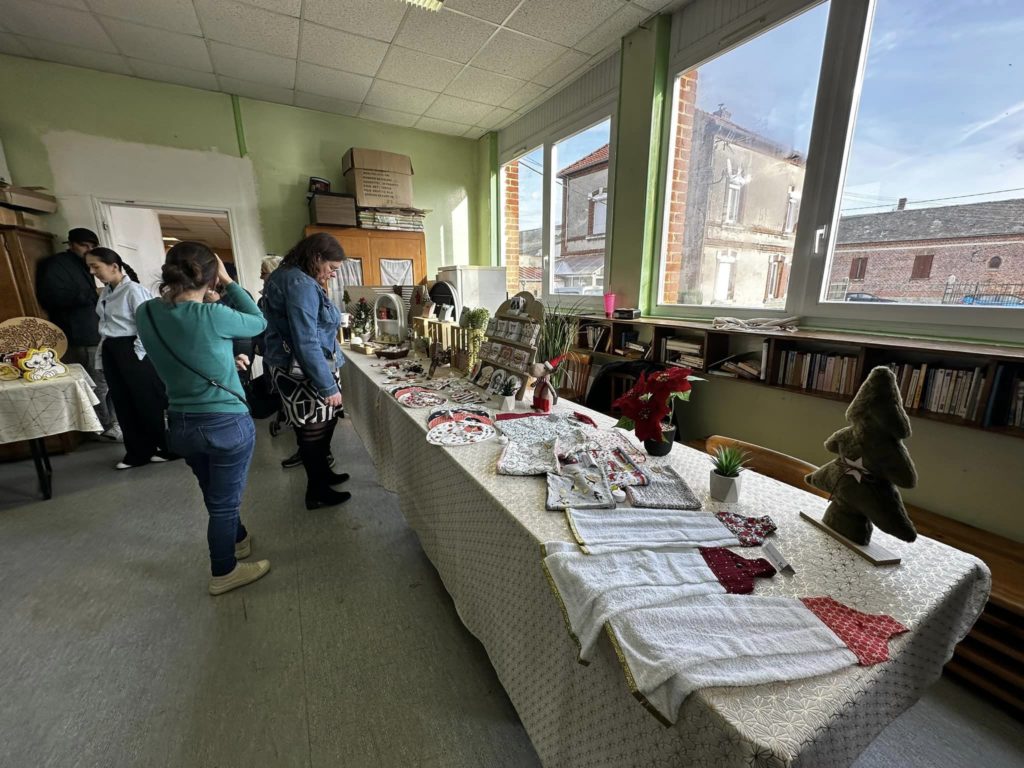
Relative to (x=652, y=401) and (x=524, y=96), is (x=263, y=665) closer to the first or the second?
(x=652, y=401)

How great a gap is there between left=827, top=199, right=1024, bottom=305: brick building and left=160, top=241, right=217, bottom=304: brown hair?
296 cm

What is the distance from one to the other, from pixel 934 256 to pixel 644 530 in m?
2.12

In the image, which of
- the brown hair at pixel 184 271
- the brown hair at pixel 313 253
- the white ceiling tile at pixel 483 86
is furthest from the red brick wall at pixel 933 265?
the white ceiling tile at pixel 483 86

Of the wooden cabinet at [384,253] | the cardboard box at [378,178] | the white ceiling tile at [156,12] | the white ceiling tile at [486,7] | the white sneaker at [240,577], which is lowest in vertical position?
the white sneaker at [240,577]

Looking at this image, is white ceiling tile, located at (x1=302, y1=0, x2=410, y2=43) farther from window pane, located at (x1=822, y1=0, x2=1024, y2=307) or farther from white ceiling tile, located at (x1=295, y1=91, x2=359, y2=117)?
window pane, located at (x1=822, y1=0, x2=1024, y2=307)

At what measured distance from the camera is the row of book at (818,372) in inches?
78.4

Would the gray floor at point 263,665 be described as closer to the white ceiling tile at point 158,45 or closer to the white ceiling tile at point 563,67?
the white ceiling tile at point 158,45

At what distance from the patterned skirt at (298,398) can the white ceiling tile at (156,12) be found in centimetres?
268

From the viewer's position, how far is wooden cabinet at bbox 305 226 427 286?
4320 millimetres

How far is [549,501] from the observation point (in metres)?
1.03

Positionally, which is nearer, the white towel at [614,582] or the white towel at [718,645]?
the white towel at [718,645]

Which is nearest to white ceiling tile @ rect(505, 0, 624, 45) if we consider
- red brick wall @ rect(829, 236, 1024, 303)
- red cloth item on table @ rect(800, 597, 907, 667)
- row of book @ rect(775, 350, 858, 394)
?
red brick wall @ rect(829, 236, 1024, 303)

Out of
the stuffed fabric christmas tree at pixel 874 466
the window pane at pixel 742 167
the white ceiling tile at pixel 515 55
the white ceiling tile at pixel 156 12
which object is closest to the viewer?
the stuffed fabric christmas tree at pixel 874 466

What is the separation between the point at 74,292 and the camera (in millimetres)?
3154
